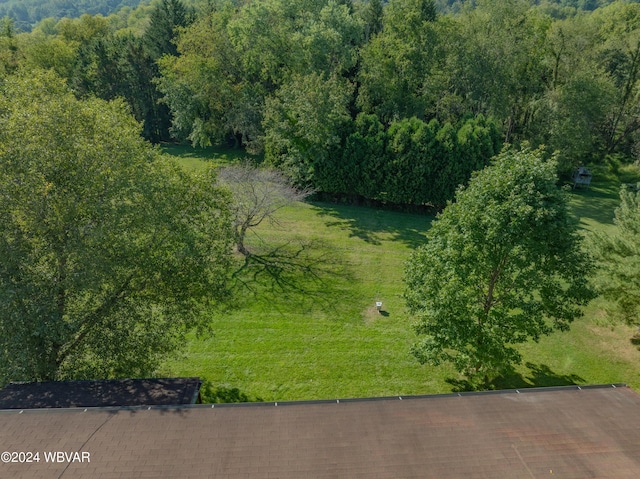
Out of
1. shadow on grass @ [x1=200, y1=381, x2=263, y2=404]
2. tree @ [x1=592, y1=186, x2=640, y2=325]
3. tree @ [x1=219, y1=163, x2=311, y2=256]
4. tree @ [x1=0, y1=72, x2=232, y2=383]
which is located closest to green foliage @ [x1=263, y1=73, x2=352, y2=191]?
tree @ [x1=219, y1=163, x2=311, y2=256]

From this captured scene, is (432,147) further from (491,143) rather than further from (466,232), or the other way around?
(466,232)

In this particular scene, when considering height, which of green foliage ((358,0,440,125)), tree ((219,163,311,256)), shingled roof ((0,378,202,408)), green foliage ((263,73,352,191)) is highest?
green foliage ((358,0,440,125))

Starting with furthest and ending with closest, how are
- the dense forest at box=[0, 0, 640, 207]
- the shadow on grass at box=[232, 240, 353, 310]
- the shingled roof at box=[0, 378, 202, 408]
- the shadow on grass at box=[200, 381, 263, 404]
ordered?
the dense forest at box=[0, 0, 640, 207] < the shadow on grass at box=[232, 240, 353, 310] < the shadow on grass at box=[200, 381, 263, 404] < the shingled roof at box=[0, 378, 202, 408]

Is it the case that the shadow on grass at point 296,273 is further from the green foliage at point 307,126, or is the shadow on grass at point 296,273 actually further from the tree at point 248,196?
the green foliage at point 307,126

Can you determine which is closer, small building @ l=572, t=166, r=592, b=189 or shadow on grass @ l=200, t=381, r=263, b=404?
shadow on grass @ l=200, t=381, r=263, b=404

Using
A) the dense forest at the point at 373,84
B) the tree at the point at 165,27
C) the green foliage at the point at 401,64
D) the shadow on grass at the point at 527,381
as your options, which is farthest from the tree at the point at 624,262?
the tree at the point at 165,27

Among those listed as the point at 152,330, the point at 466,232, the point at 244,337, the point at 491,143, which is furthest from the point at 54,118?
the point at 491,143

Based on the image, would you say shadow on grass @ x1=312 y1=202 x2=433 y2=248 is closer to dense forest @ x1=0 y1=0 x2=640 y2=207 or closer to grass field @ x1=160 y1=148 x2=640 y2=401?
dense forest @ x1=0 y1=0 x2=640 y2=207
